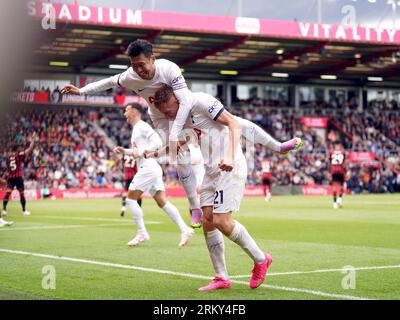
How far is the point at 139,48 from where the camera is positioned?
6.33 metres

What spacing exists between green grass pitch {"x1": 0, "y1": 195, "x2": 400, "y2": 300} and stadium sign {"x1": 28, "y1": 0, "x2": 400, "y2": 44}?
24.7 metres

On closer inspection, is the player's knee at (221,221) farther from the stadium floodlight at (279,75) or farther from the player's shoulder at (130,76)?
the stadium floodlight at (279,75)

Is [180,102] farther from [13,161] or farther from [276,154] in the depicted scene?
[276,154]

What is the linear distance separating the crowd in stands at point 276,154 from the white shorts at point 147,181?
23.4 m

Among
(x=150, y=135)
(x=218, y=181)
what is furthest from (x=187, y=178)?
(x=150, y=135)

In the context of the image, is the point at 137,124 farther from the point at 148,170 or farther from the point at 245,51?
the point at 245,51

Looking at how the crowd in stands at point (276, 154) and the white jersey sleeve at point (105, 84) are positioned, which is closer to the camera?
the white jersey sleeve at point (105, 84)

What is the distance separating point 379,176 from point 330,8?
13.9m

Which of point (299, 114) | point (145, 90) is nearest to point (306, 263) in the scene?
point (145, 90)

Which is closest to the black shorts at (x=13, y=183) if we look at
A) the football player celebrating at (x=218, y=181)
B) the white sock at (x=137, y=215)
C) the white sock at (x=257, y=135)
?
the football player celebrating at (x=218, y=181)

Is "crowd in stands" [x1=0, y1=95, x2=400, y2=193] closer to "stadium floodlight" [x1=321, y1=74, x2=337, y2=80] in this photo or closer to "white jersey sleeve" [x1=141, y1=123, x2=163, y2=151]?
"stadium floodlight" [x1=321, y1=74, x2=337, y2=80]

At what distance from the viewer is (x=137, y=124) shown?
13.5m

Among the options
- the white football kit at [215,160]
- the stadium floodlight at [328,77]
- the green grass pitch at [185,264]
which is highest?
the stadium floodlight at [328,77]

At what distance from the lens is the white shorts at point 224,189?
6.36 m
